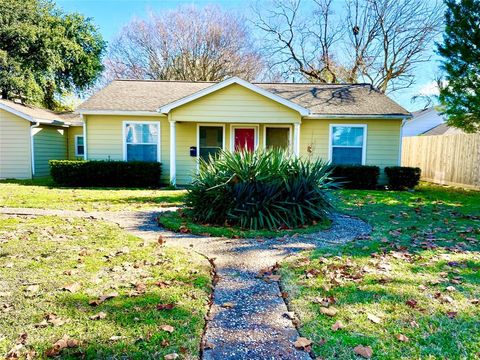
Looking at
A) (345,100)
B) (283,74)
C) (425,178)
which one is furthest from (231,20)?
(425,178)

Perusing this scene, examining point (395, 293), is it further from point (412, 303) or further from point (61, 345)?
point (61, 345)

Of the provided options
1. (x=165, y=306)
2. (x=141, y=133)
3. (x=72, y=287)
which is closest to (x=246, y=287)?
(x=165, y=306)

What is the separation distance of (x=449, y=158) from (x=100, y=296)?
16.1 meters

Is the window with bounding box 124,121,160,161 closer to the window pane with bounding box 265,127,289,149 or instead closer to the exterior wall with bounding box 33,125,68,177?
the window pane with bounding box 265,127,289,149

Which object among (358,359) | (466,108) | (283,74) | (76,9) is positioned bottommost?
(358,359)

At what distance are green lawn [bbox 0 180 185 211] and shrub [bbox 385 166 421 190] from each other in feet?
26.2

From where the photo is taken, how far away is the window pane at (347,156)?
530 inches

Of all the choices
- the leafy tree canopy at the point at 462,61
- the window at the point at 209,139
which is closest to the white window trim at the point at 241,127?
the window at the point at 209,139

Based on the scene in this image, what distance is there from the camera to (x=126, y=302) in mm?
3146

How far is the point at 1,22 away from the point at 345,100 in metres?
22.3

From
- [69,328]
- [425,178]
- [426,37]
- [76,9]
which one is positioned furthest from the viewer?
[76,9]

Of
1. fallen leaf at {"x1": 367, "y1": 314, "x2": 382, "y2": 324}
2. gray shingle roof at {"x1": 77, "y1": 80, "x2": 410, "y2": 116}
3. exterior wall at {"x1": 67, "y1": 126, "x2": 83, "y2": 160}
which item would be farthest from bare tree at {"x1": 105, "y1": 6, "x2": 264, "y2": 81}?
fallen leaf at {"x1": 367, "y1": 314, "x2": 382, "y2": 324}

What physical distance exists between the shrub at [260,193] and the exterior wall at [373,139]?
6.52m

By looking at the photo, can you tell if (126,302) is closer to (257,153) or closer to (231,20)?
(257,153)
